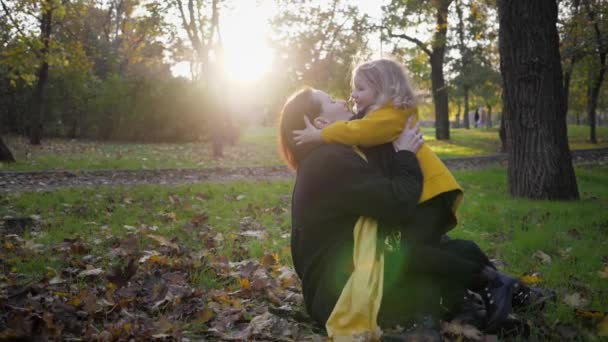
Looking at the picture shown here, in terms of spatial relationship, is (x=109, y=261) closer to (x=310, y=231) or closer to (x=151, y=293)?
(x=151, y=293)

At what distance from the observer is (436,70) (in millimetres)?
25688

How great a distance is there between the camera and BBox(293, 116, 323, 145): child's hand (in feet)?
10.3

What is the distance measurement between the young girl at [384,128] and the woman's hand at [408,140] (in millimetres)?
53

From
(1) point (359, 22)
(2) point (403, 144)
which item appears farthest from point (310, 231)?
(1) point (359, 22)

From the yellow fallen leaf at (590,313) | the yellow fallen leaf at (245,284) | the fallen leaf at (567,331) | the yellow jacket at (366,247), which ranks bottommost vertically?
the fallen leaf at (567,331)

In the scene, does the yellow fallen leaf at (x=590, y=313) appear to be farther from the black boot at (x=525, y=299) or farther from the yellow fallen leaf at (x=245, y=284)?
the yellow fallen leaf at (x=245, y=284)

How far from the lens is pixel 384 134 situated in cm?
313

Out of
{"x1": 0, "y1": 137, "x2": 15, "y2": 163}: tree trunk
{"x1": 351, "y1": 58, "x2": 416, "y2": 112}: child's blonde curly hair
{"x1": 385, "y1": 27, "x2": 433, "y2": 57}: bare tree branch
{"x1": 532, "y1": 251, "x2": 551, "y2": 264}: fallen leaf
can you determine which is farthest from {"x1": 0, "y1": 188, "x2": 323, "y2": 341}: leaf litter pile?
{"x1": 385, "y1": 27, "x2": 433, "y2": 57}: bare tree branch

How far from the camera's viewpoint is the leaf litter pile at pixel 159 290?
3.07m

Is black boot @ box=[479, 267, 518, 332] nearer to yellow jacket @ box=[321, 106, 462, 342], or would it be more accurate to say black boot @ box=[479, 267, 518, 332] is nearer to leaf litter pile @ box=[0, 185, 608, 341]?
leaf litter pile @ box=[0, 185, 608, 341]

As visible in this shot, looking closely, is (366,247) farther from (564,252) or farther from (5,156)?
(5,156)

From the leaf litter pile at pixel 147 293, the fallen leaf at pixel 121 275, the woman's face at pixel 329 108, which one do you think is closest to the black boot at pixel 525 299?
the leaf litter pile at pixel 147 293

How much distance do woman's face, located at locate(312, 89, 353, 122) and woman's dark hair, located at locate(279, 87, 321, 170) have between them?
3 centimetres

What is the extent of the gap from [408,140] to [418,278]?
0.85m
